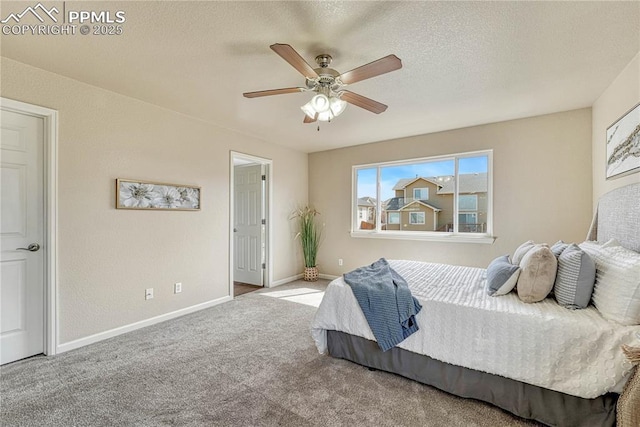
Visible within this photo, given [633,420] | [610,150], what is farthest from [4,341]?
[610,150]

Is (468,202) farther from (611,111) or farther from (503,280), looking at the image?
(503,280)

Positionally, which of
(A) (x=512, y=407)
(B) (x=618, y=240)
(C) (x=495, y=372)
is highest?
(B) (x=618, y=240)

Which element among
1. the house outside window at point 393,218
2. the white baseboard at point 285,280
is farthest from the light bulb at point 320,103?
the white baseboard at point 285,280

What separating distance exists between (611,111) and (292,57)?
3.07 metres

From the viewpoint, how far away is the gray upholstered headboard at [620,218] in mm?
2041

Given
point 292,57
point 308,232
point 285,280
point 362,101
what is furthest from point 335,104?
point 285,280

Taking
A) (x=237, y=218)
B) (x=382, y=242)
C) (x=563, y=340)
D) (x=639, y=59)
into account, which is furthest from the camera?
(x=237, y=218)

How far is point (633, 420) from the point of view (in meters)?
1.35

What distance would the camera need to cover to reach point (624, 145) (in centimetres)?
239

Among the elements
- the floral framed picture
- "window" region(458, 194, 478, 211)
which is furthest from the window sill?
the floral framed picture

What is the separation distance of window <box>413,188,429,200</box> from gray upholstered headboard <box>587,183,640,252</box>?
2.00m

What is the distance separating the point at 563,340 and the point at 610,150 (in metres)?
2.18

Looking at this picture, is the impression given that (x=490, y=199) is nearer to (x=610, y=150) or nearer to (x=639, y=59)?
(x=610, y=150)

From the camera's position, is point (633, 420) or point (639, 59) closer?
point (633, 420)
